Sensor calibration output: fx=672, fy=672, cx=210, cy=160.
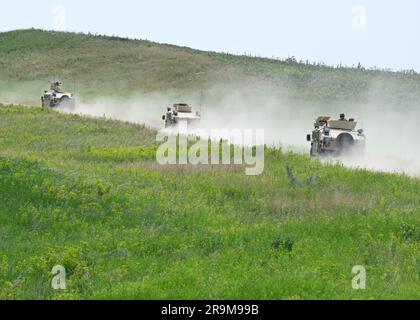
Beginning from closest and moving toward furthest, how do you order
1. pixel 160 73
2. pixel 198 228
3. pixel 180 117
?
1. pixel 198 228
2. pixel 180 117
3. pixel 160 73

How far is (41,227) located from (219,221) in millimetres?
A: 3941

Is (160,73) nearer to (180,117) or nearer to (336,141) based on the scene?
(180,117)

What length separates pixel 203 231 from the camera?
14.3 m

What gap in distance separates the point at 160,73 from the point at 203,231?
223 ft

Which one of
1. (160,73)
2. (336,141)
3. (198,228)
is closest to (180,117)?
(336,141)

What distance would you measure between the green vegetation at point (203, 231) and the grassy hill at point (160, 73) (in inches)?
1772

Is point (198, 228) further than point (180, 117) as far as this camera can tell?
No

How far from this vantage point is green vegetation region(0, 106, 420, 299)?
10.9m

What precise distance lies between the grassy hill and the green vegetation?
45.0 metres

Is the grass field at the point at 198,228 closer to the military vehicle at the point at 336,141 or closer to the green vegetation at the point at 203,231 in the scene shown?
the green vegetation at the point at 203,231

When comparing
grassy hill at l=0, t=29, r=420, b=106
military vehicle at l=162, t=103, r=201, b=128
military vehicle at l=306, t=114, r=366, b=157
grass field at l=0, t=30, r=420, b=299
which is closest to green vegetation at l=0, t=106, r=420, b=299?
grass field at l=0, t=30, r=420, b=299

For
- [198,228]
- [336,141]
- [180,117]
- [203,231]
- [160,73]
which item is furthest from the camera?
[160,73]
